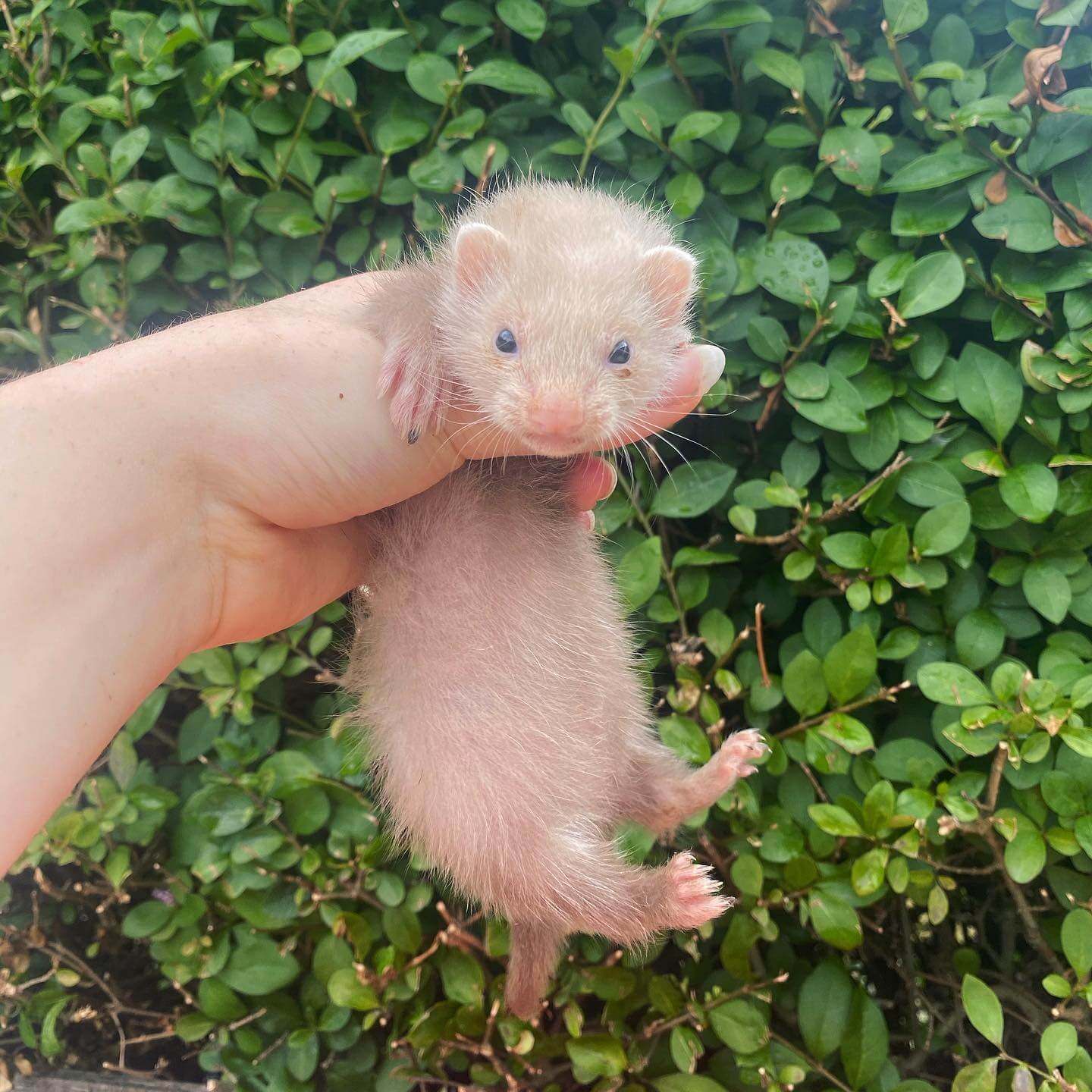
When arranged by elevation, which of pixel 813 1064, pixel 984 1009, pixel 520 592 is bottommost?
pixel 813 1064

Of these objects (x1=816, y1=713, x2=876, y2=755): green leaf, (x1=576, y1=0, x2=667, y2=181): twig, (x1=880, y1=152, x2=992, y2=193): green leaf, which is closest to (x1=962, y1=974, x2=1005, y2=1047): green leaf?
(x1=816, y1=713, x2=876, y2=755): green leaf

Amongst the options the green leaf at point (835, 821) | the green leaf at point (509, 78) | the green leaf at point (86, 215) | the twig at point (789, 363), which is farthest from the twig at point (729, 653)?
the green leaf at point (86, 215)

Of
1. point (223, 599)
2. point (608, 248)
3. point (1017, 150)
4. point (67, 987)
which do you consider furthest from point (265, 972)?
point (1017, 150)

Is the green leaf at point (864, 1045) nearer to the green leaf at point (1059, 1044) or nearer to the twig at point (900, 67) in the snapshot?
the green leaf at point (1059, 1044)

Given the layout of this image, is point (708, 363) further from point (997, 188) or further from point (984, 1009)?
point (984, 1009)

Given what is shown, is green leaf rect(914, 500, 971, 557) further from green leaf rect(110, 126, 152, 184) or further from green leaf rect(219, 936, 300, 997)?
green leaf rect(110, 126, 152, 184)

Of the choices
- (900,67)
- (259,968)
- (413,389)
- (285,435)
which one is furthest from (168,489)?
(900,67)

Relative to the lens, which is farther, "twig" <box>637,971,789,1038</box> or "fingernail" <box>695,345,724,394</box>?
"twig" <box>637,971,789,1038</box>
